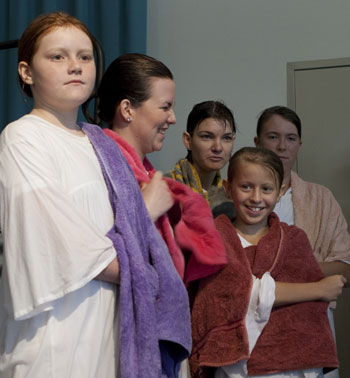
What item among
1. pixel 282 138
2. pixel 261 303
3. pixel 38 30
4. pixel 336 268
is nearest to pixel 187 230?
pixel 261 303

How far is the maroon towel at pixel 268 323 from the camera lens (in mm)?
1720

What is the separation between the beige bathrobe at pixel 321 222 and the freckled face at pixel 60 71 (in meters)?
1.13

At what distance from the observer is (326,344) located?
70.4 inches

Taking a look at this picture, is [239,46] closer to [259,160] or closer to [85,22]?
[85,22]

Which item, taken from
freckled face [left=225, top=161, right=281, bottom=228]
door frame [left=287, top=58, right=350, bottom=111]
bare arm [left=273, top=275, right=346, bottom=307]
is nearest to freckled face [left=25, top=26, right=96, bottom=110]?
freckled face [left=225, top=161, right=281, bottom=228]

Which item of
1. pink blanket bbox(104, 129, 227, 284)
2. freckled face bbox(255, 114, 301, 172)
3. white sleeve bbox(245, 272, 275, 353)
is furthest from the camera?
freckled face bbox(255, 114, 301, 172)

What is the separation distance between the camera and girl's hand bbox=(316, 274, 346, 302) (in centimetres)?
180

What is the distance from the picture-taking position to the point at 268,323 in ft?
5.79

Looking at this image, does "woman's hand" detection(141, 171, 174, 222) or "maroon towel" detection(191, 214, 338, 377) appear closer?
"woman's hand" detection(141, 171, 174, 222)

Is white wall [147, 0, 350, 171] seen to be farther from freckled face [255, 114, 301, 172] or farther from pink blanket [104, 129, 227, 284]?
pink blanket [104, 129, 227, 284]

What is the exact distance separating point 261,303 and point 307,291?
151 millimetres

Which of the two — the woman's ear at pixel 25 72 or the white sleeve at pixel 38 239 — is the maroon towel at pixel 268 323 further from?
the woman's ear at pixel 25 72

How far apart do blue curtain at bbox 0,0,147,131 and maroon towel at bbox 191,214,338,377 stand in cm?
177

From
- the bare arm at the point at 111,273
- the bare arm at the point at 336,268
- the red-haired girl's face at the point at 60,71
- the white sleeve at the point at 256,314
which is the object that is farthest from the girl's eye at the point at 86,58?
the bare arm at the point at 336,268
